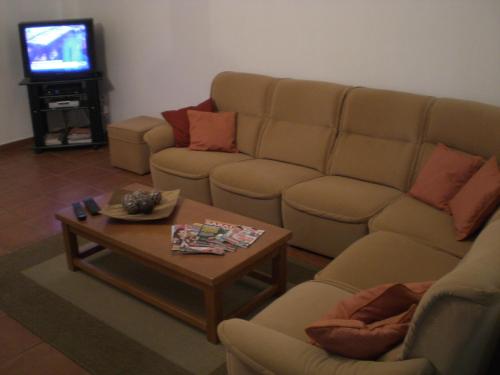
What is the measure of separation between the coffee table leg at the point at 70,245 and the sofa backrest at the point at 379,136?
5.58ft

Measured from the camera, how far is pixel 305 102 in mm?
3777

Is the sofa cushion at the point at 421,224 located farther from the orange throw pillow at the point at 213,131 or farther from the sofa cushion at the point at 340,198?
the orange throw pillow at the point at 213,131

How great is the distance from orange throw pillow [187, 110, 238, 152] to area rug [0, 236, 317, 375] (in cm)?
116

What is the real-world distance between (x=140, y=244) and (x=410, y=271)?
1.27 meters

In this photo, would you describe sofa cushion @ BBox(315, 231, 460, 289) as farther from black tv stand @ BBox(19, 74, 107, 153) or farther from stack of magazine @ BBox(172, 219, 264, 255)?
black tv stand @ BBox(19, 74, 107, 153)

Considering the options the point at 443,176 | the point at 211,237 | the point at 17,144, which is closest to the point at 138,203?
the point at 211,237

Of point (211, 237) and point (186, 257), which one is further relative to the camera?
point (211, 237)

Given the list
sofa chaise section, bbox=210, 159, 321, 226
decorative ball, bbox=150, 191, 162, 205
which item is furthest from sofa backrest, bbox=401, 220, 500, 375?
sofa chaise section, bbox=210, 159, 321, 226

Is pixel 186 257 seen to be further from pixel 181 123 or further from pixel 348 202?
pixel 181 123

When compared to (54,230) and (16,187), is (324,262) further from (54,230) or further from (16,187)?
(16,187)

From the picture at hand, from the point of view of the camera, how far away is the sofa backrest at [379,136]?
10.9 ft

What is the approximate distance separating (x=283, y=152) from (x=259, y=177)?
431mm

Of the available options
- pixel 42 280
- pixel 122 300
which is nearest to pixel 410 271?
pixel 122 300

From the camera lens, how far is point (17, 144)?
5484mm
